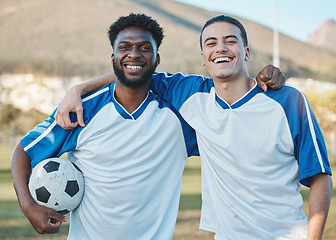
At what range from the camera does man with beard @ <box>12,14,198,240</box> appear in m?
2.95

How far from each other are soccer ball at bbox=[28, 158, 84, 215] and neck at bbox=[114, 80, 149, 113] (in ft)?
2.04

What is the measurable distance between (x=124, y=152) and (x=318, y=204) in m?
1.35

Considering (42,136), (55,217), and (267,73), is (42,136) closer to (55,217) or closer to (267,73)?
(55,217)

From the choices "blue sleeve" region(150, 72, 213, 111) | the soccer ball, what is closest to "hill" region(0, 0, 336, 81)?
"blue sleeve" region(150, 72, 213, 111)

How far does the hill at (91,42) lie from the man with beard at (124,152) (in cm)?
9014

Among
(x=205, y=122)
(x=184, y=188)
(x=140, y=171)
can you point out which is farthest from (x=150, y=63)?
(x=184, y=188)

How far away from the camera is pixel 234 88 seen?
300 cm

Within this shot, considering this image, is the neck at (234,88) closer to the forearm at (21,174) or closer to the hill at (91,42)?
the forearm at (21,174)

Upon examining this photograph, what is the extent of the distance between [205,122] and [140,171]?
59cm

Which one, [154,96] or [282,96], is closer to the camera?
[282,96]

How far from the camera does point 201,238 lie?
5.80 m

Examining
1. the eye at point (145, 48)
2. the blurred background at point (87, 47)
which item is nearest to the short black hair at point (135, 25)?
the eye at point (145, 48)

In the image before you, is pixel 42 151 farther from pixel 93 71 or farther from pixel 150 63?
pixel 93 71

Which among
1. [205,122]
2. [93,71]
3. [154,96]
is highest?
[93,71]
